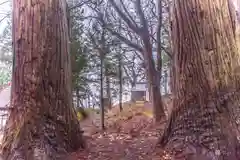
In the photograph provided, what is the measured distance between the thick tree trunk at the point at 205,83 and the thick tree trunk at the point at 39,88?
131 centimetres

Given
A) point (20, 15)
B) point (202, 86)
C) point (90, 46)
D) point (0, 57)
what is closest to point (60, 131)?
point (20, 15)

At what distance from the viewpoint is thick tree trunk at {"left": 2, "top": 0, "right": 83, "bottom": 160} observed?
3293mm

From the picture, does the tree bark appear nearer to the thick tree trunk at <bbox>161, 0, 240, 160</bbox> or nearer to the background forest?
the background forest

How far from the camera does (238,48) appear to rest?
350cm

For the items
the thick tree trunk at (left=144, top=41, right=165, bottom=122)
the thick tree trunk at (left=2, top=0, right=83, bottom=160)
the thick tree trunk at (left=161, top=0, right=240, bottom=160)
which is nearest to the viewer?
the thick tree trunk at (left=161, top=0, right=240, bottom=160)

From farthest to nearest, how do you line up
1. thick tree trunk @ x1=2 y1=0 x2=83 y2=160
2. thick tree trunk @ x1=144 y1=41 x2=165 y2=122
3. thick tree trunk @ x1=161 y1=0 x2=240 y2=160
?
thick tree trunk @ x1=144 y1=41 x2=165 y2=122 < thick tree trunk @ x1=2 y1=0 x2=83 y2=160 < thick tree trunk @ x1=161 y1=0 x2=240 y2=160

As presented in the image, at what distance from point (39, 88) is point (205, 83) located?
1.83 metres

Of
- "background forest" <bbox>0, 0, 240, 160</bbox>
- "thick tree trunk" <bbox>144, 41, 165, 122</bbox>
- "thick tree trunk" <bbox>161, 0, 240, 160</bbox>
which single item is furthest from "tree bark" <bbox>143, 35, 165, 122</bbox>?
"thick tree trunk" <bbox>161, 0, 240, 160</bbox>

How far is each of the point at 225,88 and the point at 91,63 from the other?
237 inches

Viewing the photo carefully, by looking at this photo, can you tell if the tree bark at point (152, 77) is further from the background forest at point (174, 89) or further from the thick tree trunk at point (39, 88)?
the thick tree trunk at point (39, 88)

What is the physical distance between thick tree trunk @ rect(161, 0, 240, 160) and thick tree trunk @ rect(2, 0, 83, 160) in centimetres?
131

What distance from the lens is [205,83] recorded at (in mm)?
3330

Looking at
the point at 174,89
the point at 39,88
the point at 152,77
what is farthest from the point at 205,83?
the point at 152,77

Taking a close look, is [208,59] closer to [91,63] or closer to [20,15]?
[20,15]
